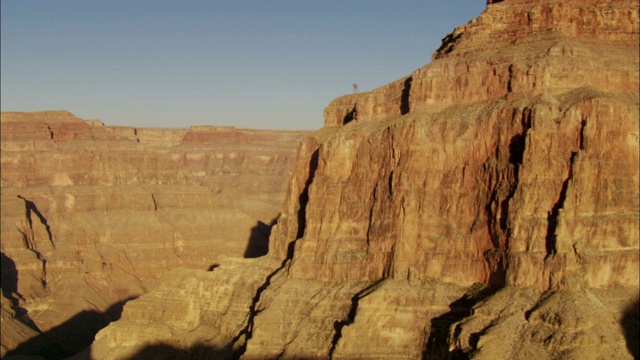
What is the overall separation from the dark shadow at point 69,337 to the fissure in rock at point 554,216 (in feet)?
179

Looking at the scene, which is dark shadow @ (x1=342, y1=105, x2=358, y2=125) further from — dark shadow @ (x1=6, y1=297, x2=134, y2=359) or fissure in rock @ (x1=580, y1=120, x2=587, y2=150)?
dark shadow @ (x1=6, y1=297, x2=134, y2=359)

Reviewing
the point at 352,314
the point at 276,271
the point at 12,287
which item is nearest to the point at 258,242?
the point at 12,287

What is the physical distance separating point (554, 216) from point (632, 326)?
27.9ft

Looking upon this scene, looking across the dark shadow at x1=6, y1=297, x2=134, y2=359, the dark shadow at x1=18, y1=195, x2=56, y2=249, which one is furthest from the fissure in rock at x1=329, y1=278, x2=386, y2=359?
the dark shadow at x1=18, y1=195, x2=56, y2=249

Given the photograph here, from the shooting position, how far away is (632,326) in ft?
178

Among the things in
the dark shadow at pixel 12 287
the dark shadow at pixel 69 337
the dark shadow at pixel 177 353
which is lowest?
the dark shadow at pixel 69 337

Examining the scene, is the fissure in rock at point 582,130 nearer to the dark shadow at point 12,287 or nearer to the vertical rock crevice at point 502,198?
the vertical rock crevice at point 502,198

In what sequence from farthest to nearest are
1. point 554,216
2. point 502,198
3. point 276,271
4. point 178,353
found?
point 276,271
point 178,353
point 502,198
point 554,216

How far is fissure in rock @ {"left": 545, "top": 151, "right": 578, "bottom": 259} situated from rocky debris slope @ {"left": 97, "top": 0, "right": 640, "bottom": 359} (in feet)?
0.35

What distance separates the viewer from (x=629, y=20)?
6669 centimetres

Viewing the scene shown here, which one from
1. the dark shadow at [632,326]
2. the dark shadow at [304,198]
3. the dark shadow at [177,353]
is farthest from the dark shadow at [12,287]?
the dark shadow at [632,326]

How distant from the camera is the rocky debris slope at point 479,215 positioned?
56375mm

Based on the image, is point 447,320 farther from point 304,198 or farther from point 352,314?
point 304,198

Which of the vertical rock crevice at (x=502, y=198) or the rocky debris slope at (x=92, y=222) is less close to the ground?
the vertical rock crevice at (x=502, y=198)
